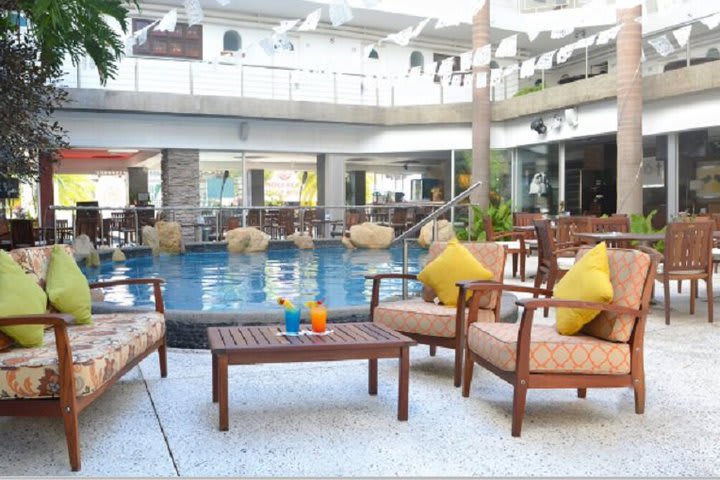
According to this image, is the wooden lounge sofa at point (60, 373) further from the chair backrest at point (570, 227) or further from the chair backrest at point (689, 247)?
the chair backrest at point (570, 227)

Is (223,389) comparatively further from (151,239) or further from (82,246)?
(151,239)

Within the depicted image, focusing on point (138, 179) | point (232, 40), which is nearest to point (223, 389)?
point (232, 40)

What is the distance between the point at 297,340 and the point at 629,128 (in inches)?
424

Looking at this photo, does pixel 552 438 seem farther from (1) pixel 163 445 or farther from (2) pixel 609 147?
(2) pixel 609 147

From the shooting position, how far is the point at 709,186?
13.0 meters

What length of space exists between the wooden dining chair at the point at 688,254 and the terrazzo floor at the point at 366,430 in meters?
1.72

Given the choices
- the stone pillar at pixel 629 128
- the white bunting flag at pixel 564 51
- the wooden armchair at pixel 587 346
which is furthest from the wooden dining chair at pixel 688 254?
the white bunting flag at pixel 564 51

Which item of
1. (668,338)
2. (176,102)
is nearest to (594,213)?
(176,102)

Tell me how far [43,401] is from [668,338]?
177 inches

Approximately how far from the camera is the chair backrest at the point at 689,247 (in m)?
6.05

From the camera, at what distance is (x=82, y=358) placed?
300 cm

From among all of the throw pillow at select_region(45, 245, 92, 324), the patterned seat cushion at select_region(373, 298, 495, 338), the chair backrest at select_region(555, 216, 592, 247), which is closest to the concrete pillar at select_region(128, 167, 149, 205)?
the chair backrest at select_region(555, 216, 592, 247)

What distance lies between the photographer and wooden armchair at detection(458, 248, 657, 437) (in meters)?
3.24

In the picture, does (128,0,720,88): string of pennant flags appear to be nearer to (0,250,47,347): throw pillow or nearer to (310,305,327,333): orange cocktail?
(0,250,47,347): throw pillow
